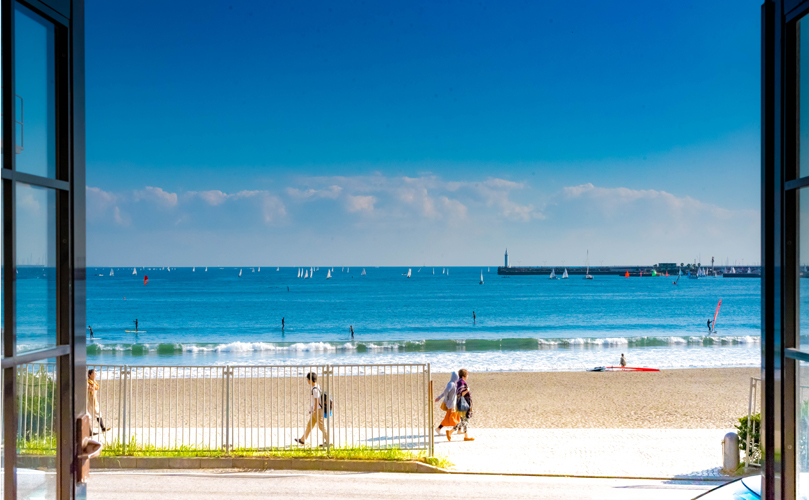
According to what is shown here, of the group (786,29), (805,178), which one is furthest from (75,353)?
(786,29)

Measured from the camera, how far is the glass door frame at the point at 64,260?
5.57ft

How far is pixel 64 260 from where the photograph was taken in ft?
6.36

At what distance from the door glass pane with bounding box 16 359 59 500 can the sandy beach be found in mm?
11270

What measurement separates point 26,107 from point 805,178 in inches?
96.5

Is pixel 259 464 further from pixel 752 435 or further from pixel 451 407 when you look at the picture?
pixel 752 435

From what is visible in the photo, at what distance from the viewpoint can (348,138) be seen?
77.4 m

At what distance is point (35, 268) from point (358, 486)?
6441 millimetres

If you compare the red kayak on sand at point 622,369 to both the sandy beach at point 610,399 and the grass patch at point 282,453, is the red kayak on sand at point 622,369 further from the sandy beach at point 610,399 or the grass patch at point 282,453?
the grass patch at point 282,453

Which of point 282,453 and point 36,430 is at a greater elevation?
point 36,430

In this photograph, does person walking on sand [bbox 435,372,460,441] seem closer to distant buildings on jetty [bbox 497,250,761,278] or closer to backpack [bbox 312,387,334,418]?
backpack [bbox 312,387,334,418]

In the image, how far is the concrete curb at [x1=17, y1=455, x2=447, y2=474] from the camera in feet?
A: 26.8

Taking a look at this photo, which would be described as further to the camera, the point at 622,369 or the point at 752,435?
the point at 622,369

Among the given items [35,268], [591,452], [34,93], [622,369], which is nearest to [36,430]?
[35,268]

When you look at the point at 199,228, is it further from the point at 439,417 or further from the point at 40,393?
the point at 40,393
